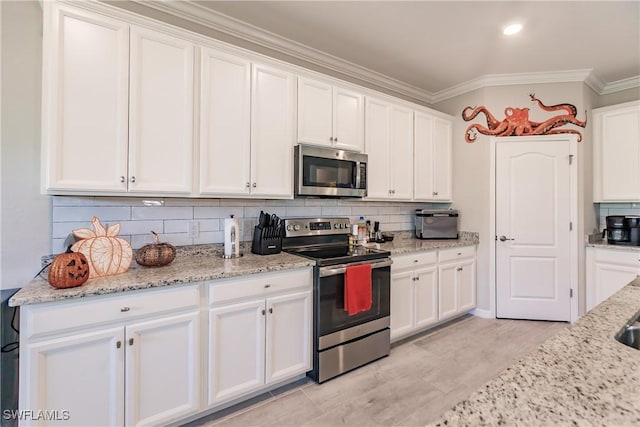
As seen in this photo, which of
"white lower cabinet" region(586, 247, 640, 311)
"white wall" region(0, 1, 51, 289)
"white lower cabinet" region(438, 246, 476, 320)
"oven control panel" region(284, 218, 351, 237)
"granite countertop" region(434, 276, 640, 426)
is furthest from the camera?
"white lower cabinet" region(438, 246, 476, 320)

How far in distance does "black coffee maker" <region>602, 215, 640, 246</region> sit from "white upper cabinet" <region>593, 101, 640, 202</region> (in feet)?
0.77

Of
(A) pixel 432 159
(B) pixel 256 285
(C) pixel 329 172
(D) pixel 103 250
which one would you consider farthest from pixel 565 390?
(A) pixel 432 159

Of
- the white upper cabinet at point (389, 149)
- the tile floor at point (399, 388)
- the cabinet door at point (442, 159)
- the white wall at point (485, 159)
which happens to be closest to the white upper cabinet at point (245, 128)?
the white upper cabinet at point (389, 149)

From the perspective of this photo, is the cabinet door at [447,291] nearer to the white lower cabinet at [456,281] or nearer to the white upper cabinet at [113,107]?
the white lower cabinet at [456,281]

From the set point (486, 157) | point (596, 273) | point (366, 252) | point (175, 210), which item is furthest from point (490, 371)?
point (175, 210)

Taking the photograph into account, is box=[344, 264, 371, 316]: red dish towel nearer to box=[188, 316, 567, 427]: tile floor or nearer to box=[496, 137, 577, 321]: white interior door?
box=[188, 316, 567, 427]: tile floor

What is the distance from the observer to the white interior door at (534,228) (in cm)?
342

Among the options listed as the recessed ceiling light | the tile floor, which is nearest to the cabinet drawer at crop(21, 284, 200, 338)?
the tile floor

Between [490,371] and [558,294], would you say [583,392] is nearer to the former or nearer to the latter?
[490,371]

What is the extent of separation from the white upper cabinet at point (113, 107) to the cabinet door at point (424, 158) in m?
2.48

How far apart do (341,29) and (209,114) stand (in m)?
1.43

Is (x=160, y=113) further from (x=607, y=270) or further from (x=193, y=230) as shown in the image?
(x=607, y=270)

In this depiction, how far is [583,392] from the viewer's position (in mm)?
682

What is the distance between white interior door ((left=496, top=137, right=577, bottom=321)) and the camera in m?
3.42
